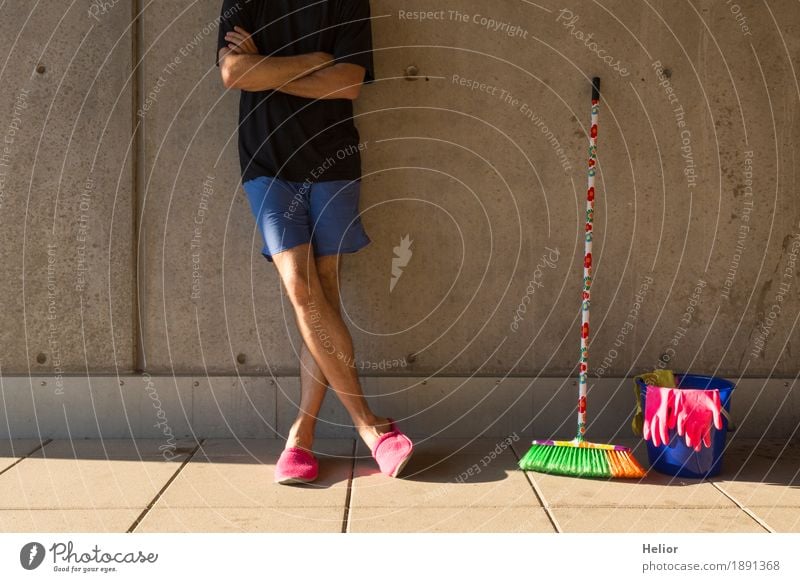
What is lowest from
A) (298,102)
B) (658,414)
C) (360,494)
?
(360,494)

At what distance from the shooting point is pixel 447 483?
138 inches

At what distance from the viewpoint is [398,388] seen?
416 centimetres

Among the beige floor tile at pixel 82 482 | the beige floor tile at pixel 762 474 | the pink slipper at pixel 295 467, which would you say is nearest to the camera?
the beige floor tile at pixel 82 482

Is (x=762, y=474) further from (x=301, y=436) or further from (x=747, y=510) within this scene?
(x=301, y=436)

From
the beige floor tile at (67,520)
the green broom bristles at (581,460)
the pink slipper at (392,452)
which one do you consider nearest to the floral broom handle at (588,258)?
the green broom bristles at (581,460)

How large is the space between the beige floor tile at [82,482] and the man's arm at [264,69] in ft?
5.06

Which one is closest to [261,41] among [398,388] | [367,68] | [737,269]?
[367,68]

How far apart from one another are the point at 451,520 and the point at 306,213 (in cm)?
138

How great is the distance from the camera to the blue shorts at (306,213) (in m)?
3.66

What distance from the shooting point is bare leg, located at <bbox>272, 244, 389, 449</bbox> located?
11.9ft

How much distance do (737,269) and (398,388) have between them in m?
1.63

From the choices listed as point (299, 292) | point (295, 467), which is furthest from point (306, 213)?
point (295, 467)

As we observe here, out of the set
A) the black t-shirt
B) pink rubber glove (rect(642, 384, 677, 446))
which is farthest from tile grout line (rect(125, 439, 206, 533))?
pink rubber glove (rect(642, 384, 677, 446))

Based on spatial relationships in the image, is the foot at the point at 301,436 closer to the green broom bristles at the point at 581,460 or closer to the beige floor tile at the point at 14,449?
the green broom bristles at the point at 581,460
